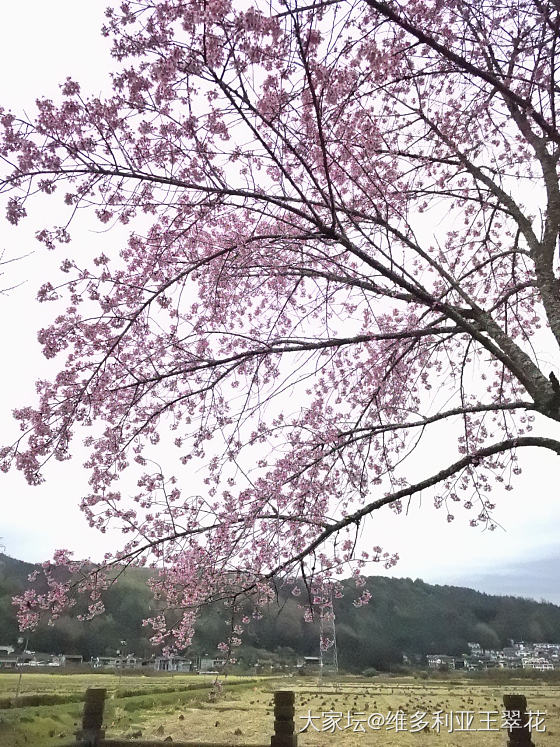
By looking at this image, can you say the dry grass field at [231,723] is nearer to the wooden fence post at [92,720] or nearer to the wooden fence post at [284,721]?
the wooden fence post at [92,720]

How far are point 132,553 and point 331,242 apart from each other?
3167mm

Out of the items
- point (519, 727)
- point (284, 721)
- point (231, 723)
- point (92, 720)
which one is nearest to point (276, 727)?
point (284, 721)

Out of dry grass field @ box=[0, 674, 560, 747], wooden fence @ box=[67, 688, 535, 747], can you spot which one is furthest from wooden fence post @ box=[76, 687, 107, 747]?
dry grass field @ box=[0, 674, 560, 747]

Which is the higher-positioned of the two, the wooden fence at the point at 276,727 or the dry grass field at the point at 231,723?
the wooden fence at the point at 276,727

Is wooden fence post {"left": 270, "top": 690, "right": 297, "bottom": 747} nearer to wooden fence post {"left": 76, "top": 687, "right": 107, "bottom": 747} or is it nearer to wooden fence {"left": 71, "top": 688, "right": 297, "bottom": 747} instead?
wooden fence {"left": 71, "top": 688, "right": 297, "bottom": 747}

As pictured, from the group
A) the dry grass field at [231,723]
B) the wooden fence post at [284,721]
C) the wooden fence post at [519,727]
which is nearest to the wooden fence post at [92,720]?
the dry grass field at [231,723]

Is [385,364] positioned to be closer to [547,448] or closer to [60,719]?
[547,448]

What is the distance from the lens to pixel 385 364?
5547 mm

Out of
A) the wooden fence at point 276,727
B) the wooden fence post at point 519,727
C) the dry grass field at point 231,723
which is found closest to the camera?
the wooden fence at point 276,727

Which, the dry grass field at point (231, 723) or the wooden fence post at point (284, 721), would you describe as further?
the dry grass field at point (231, 723)

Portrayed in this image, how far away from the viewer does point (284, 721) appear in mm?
4855

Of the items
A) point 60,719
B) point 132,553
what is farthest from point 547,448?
point 60,719

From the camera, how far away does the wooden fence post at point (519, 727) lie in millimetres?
5045

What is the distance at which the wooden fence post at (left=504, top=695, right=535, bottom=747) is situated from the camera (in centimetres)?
504
